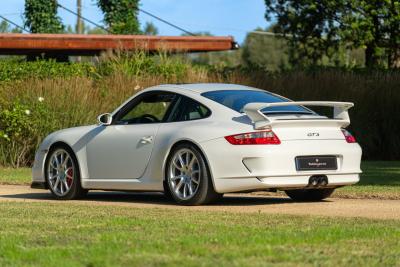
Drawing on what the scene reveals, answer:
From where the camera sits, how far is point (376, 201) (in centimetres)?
1366

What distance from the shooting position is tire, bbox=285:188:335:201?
13867 mm

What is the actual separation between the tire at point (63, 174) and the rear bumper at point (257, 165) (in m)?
2.38

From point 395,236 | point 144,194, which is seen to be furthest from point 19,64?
point 395,236

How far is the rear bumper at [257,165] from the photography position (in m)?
12.4

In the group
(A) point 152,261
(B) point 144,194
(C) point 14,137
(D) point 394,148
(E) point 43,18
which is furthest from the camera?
(E) point 43,18

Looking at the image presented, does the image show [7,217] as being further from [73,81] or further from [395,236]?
[73,81]

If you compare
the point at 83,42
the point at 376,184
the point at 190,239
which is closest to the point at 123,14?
the point at 83,42

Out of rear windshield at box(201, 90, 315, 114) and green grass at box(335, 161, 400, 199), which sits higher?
rear windshield at box(201, 90, 315, 114)

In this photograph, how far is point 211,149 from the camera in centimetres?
1262

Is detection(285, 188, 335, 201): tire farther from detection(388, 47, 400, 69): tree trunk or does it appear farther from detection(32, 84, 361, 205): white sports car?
detection(388, 47, 400, 69): tree trunk

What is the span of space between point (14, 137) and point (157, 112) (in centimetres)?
298

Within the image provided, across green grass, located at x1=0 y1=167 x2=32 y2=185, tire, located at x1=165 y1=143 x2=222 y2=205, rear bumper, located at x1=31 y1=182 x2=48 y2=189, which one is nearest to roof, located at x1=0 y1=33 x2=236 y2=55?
green grass, located at x1=0 y1=167 x2=32 y2=185

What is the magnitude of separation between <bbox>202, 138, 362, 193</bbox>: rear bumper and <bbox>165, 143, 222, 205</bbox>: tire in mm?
123

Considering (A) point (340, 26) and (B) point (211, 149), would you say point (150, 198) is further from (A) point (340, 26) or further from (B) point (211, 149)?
(A) point (340, 26)
